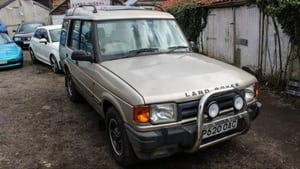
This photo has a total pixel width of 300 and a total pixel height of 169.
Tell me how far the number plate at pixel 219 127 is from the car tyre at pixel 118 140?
0.88m

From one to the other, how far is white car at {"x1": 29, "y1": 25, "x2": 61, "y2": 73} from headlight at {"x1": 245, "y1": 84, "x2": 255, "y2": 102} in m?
7.29

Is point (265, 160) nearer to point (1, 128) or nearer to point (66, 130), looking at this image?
point (66, 130)

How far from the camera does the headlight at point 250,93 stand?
354 cm

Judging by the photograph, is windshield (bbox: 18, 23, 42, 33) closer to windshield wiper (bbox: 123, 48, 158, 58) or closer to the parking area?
the parking area

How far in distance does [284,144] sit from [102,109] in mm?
2636

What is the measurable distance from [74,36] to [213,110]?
10.7ft

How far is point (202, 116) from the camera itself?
9.93 ft

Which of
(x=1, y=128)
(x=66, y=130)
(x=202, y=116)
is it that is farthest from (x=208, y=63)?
(x=1, y=128)

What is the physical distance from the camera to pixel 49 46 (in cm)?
998

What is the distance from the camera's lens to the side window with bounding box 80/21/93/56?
170 inches

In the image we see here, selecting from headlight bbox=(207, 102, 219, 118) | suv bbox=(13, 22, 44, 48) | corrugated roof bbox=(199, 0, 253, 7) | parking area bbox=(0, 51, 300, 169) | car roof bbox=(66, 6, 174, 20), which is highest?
corrugated roof bbox=(199, 0, 253, 7)

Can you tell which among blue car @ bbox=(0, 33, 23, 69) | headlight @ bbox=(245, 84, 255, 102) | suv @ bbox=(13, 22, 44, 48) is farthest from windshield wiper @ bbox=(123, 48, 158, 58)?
suv @ bbox=(13, 22, 44, 48)

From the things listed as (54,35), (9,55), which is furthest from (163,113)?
(9,55)

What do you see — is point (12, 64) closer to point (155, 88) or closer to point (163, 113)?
point (155, 88)
